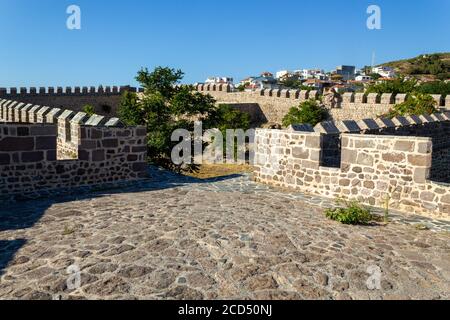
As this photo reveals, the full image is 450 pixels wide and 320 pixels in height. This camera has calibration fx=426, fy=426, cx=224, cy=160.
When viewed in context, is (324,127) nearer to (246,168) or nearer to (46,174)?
(46,174)

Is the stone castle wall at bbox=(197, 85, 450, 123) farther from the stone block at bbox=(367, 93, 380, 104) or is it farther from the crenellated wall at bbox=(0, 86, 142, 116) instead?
the crenellated wall at bbox=(0, 86, 142, 116)

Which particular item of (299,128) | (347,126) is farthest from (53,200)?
(347,126)

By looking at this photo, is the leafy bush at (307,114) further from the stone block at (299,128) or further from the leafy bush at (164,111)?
the stone block at (299,128)

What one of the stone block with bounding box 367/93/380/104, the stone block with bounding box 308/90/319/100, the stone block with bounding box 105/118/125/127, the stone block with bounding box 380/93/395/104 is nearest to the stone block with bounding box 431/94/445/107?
the stone block with bounding box 380/93/395/104

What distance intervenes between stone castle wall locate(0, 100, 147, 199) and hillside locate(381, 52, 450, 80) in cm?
7081

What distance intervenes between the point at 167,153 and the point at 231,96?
76.5 feet

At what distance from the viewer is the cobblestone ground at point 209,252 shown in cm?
415

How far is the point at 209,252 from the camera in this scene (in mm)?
5082

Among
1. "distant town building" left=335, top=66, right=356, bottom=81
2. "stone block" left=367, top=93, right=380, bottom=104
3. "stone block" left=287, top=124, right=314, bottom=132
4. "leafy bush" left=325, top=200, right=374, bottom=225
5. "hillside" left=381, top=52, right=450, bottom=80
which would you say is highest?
"distant town building" left=335, top=66, right=356, bottom=81

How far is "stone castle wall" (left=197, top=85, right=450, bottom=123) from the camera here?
2348 cm
